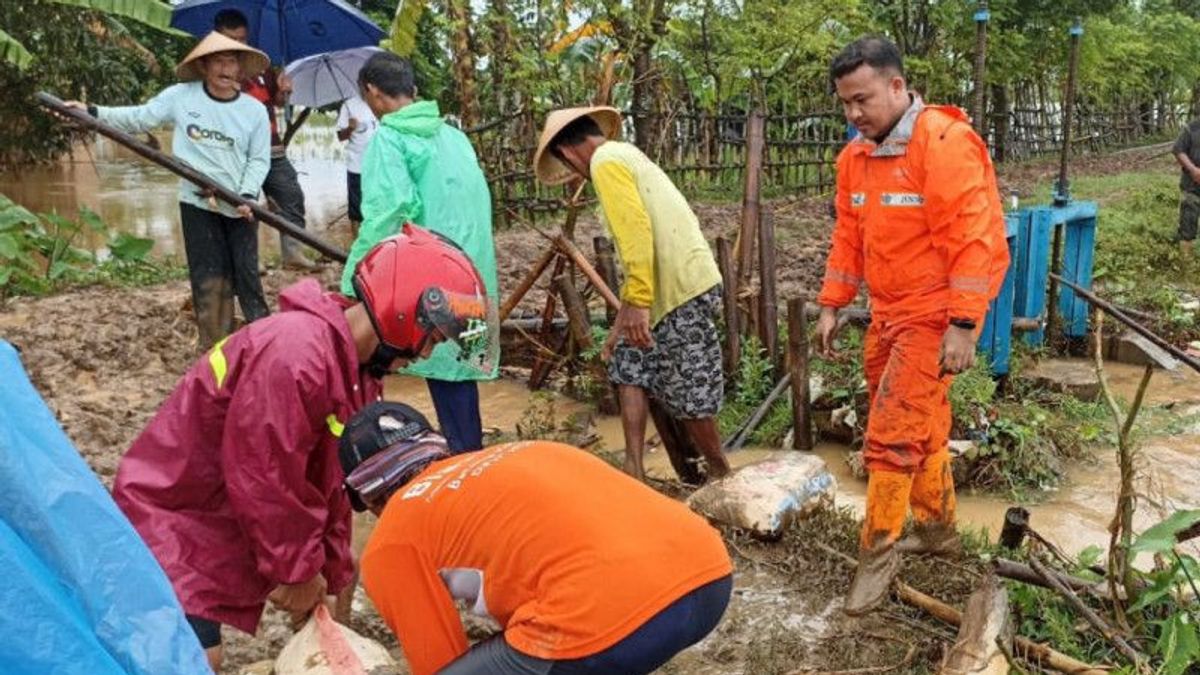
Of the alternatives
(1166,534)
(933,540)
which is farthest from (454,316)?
(933,540)

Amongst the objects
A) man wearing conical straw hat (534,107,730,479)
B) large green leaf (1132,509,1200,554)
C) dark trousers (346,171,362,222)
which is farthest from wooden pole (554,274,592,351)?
dark trousers (346,171,362,222)

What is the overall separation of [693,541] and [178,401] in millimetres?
1143

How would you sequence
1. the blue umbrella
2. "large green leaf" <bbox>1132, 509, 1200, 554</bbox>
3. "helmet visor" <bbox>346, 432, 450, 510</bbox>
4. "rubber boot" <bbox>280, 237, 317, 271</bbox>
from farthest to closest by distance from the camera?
the blue umbrella, "rubber boot" <bbox>280, 237, 317, 271</bbox>, "large green leaf" <bbox>1132, 509, 1200, 554</bbox>, "helmet visor" <bbox>346, 432, 450, 510</bbox>

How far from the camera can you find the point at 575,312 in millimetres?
5406

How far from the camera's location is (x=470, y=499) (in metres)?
1.88

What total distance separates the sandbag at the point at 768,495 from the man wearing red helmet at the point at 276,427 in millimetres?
1789

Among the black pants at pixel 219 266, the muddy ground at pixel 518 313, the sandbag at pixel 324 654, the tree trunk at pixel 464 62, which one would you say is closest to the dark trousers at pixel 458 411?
the muddy ground at pixel 518 313

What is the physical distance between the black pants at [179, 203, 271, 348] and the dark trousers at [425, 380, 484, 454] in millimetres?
2090

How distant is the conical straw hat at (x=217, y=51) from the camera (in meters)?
4.95

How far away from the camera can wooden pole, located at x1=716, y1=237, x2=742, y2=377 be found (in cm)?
526

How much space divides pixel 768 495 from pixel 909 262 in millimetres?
1032

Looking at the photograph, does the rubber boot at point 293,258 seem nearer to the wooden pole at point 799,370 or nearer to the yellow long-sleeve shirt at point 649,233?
the wooden pole at point 799,370

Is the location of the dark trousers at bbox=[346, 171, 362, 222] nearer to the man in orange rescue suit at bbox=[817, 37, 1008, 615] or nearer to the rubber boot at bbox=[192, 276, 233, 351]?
the rubber boot at bbox=[192, 276, 233, 351]

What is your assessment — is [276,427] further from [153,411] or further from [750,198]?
[750,198]
